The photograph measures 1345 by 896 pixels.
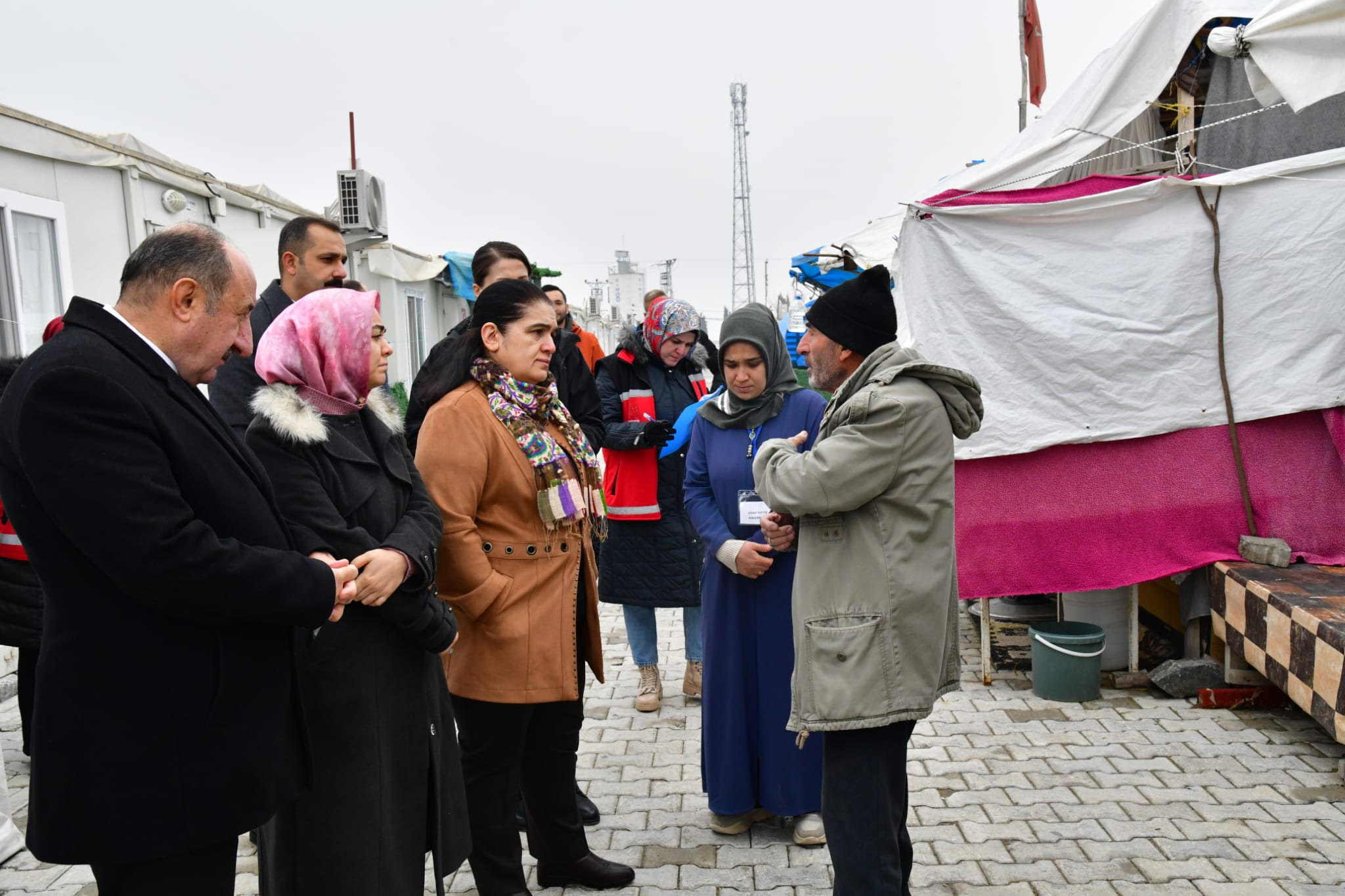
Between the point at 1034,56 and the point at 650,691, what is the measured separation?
26.2 feet

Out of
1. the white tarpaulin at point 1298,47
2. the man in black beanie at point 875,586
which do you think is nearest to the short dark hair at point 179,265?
the man in black beanie at point 875,586

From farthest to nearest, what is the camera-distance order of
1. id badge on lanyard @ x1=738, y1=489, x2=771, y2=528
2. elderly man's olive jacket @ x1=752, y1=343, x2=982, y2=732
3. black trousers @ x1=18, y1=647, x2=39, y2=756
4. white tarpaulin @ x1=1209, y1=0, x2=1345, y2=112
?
white tarpaulin @ x1=1209, y1=0, x2=1345, y2=112 → black trousers @ x1=18, y1=647, x2=39, y2=756 → id badge on lanyard @ x1=738, y1=489, x2=771, y2=528 → elderly man's olive jacket @ x1=752, y1=343, x2=982, y2=732

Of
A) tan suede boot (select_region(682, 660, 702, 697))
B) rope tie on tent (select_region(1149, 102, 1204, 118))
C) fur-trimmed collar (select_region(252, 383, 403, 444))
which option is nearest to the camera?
fur-trimmed collar (select_region(252, 383, 403, 444))

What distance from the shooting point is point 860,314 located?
2.83 m

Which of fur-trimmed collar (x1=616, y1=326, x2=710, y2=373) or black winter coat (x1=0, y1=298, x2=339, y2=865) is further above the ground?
fur-trimmed collar (x1=616, y1=326, x2=710, y2=373)

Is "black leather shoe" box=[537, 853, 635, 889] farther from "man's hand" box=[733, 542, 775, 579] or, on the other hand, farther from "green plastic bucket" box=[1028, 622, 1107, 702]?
"green plastic bucket" box=[1028, 622, 1107, 702]

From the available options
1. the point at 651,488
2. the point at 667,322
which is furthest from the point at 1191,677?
the point at 667,322

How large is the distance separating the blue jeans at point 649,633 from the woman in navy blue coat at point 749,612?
1486 millimetres

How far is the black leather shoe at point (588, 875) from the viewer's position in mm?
3305

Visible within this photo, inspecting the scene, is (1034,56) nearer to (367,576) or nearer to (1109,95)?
(1109,95)

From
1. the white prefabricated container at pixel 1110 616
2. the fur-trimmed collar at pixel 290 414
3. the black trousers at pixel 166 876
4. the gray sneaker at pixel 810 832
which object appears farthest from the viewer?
the white prefabricated container at pixel 1110 616

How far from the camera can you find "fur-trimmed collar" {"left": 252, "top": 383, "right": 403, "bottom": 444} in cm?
225

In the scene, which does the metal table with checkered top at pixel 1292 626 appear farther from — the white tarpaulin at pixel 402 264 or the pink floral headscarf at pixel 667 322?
the white tarpaulin at pixel 402 264

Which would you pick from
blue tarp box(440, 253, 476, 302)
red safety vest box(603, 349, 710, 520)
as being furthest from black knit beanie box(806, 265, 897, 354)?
blue tarp box(440, 253, 476, 302)
